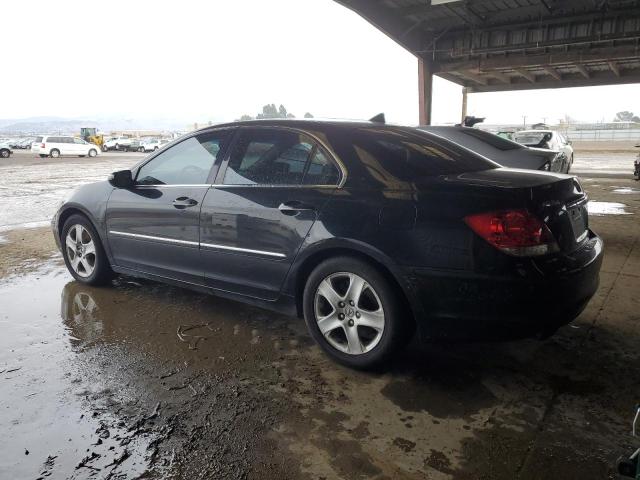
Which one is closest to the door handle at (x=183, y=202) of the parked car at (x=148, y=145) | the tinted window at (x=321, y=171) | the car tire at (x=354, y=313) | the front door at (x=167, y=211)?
the front door at (x=167, y=211)

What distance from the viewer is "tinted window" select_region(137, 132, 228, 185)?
3.51 metres

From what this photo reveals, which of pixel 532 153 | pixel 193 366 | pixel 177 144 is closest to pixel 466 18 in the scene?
pixel 532 153

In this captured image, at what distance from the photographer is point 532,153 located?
6.55 meters

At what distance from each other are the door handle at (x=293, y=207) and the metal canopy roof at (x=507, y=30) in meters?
11.3

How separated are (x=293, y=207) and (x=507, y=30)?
17003mm

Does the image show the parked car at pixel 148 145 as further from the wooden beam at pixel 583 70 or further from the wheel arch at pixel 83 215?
the wheel arch at pixel 83 215

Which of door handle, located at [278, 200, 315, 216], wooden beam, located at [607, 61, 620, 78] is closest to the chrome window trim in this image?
door handle, located at [278, 200, 315, 216]

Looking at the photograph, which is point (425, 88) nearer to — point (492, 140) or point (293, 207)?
point (492, 140)

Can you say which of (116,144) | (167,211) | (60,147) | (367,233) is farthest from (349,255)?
(116,144)

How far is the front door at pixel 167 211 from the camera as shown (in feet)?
11.4

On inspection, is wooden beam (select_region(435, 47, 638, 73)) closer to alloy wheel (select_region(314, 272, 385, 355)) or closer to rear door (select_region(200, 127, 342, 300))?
rear door (select_region(200, 127, 342, 300))

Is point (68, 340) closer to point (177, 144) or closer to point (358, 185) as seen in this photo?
point (177, 144)

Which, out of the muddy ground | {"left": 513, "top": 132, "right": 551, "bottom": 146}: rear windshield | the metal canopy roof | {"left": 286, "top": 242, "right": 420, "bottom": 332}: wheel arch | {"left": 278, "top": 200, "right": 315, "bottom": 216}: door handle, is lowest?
the muddy ground

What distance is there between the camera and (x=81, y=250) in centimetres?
439
